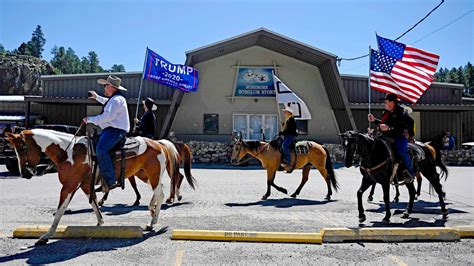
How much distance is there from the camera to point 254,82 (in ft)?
75.3

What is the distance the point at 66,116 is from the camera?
23797 millimetres

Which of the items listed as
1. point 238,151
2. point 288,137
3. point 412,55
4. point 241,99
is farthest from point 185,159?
point 241,99

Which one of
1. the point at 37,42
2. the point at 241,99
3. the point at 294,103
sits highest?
the point at 37,42

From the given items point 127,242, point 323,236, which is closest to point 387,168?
point 323,236

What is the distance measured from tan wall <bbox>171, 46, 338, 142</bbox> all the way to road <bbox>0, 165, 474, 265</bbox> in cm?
1100

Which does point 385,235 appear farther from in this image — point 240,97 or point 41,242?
point 240,97

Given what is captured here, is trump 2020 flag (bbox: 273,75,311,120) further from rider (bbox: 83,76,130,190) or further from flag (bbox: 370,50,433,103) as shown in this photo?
rider (bbox: 83,76,130,190)

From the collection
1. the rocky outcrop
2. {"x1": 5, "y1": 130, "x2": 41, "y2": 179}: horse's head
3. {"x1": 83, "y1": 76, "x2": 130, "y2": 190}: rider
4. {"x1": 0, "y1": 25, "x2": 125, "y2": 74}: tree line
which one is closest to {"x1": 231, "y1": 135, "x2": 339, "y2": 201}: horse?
{"x1": 83, "y1": 76, "x2": 130, "y2": 190}: rider

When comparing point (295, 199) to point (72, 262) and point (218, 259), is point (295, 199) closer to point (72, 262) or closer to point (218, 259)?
point (218, 259)

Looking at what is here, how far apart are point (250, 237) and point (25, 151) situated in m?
3.53

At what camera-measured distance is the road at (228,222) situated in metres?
4.74

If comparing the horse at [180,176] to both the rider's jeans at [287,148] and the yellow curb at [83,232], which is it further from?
the yellow curb at [83,232]

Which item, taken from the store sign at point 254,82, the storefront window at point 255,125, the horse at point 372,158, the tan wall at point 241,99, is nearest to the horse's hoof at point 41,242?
the horse at point 372,158

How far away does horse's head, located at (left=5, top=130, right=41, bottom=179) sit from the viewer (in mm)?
5212
